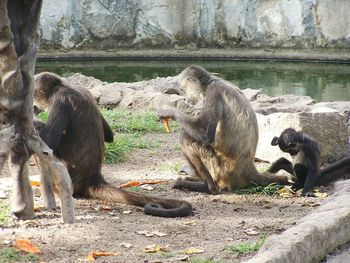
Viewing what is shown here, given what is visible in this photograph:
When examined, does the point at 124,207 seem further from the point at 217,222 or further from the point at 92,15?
the point at 92,15

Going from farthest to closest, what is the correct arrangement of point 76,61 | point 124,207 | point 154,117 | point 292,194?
point 76,61 < point 154,117 < point 292,194 < point 124,207

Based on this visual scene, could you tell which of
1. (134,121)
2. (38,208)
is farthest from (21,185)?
(134,121)

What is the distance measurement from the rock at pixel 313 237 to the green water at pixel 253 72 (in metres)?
11.2

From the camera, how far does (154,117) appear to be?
1060 cm

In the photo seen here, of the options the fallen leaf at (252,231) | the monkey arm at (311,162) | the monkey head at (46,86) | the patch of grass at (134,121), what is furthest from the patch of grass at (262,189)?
the patch of grass at (134,121)

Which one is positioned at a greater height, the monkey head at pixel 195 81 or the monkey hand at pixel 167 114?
the monkey head at pixel 195 81

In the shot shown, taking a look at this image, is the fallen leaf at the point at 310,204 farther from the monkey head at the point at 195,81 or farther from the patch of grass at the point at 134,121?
the patch of grass at the point at 134,121

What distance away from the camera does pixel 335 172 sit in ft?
24.3

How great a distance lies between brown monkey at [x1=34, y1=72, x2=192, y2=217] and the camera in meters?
6.62

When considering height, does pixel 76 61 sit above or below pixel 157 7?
below

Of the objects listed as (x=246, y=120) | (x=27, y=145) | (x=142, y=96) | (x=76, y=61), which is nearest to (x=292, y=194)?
(x=246, y=120)

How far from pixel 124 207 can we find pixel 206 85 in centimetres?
176

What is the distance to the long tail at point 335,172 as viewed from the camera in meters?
7.38

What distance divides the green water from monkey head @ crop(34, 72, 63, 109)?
35.0 ft
